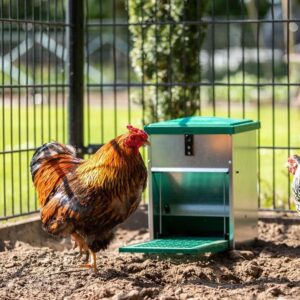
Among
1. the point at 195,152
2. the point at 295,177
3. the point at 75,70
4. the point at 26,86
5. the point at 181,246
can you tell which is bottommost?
the point at 181,246

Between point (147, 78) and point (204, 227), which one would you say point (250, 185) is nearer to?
point (204, 227)

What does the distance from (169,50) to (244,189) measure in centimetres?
247

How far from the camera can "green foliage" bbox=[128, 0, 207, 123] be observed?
942cm

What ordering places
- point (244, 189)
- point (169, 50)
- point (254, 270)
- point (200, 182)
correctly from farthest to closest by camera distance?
point (169, 50)
point (244, 189)
point (200, 182)
point (254, 270)

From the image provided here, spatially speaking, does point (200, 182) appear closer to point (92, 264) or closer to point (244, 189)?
point (244, 189)

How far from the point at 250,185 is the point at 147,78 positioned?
2.58 metres

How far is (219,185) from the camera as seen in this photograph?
24.0 feet

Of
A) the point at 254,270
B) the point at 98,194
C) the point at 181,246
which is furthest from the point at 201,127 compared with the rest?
the point at 254,270

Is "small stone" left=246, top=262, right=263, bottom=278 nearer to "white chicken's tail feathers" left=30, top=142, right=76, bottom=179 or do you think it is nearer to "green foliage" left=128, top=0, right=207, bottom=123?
"white chicken's tail feathers" left=30, top=142, right=76, bottom=179

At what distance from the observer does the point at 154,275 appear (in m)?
6.40

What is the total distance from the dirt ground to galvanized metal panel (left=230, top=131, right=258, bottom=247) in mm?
177

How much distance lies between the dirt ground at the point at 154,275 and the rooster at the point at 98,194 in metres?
0.30

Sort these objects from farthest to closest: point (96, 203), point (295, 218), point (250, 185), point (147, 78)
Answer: point (147, 78) < point (295, 218) < point (250, 185) < point (96, 203)

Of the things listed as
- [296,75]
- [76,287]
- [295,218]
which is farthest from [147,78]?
[296,75]
